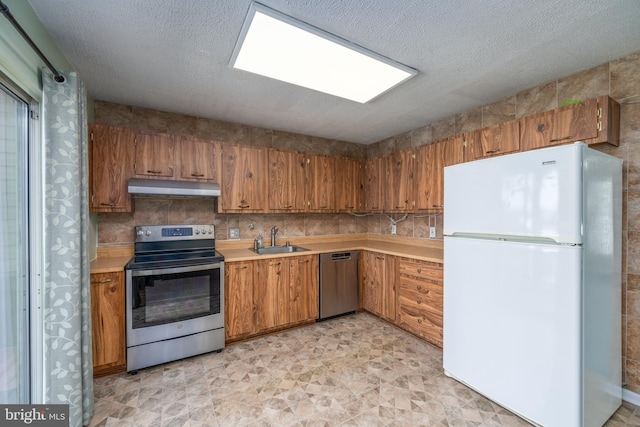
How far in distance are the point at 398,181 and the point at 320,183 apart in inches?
41.0

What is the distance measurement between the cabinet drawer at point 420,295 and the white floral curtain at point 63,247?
2776 millimetres

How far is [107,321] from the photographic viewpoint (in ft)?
7.16

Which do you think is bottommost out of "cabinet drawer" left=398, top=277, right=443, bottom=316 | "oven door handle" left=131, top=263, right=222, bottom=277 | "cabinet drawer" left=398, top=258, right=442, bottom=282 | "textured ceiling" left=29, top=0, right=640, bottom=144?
"cabinet drawer" left=398, top=277, right=443, bottom=316

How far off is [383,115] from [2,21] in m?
2.88

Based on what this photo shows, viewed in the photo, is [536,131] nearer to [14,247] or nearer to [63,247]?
[63,247]

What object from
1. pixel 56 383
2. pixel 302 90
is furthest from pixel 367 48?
pixel 56 383

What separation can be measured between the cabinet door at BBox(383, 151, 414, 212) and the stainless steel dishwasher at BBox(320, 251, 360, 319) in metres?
0.82

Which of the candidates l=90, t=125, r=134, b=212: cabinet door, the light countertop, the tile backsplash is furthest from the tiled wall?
l=90, t=125, r=134, b=212: cabinet door

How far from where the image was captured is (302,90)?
2.45 m

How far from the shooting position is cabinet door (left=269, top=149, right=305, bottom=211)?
332 centimetres

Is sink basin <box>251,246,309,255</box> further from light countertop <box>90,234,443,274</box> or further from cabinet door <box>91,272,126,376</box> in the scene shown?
cabinet door <box>91,272,126,376</box>

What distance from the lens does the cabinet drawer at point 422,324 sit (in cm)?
258

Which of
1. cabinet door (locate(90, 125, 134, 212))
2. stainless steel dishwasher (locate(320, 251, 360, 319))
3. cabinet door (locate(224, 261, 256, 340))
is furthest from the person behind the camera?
stainless steel dishwasher (locate(320, 251, 360, 319))

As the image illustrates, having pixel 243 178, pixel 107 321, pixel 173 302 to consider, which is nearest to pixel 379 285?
pixel 243 178
